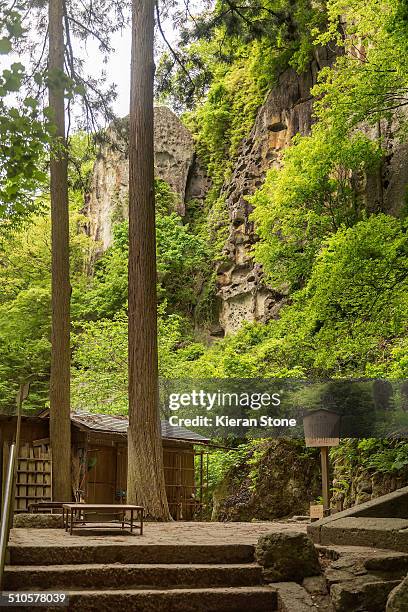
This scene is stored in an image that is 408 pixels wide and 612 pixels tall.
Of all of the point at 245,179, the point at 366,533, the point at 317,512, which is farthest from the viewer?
the point at 245,179

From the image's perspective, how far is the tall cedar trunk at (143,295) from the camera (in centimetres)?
1096

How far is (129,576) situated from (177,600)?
0.49 meters

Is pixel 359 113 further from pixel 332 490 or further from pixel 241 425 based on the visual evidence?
pixel 241 425

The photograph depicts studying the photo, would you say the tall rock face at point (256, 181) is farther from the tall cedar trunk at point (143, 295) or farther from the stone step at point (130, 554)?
the stone step at point (130, 554)

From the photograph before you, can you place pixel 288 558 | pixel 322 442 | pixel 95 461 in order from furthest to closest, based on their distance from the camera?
pixel 95 461
pixel 322 442
pixel 288 558

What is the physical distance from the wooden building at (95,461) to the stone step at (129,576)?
8.90 meters

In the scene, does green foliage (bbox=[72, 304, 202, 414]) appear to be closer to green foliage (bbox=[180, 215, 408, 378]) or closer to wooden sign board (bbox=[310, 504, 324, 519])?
green foliage (bbox=[180, 215, 408, 378])

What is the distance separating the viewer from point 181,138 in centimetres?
3425

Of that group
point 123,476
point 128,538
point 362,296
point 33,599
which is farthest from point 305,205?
point 33,599

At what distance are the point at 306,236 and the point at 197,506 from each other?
863 cm

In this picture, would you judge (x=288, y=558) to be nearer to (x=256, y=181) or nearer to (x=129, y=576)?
(x=129, y=576)

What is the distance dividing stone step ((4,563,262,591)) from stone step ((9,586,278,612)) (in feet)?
0.67

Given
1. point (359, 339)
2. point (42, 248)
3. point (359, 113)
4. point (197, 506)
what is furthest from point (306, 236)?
point (42, 248)

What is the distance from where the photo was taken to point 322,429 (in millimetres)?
13023
